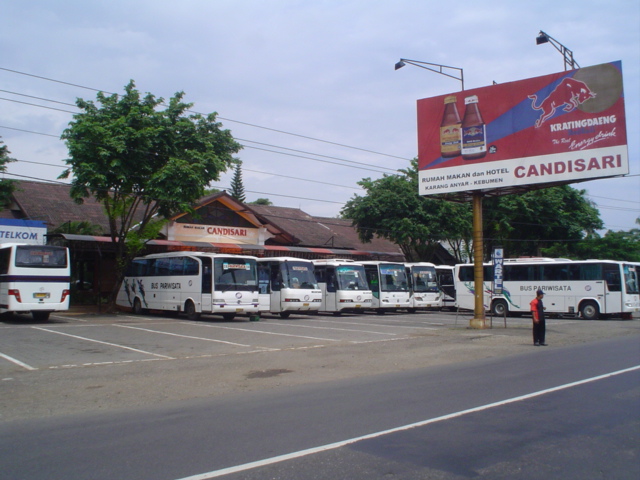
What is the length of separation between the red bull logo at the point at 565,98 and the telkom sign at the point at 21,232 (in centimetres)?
2221

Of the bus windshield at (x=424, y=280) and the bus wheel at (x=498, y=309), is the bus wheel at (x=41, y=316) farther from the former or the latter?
the bus wheel at (x=498, y=309)

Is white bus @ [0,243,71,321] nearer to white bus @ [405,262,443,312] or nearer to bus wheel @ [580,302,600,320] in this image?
white bus @ [405,262,443,312]

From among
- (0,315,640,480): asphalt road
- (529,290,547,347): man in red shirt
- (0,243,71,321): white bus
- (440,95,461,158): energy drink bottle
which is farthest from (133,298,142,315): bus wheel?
(529,290,547,347): man in red shirt

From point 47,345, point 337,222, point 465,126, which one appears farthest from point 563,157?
point 337,222

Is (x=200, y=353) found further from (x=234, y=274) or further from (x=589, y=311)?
(x=589, y=311)

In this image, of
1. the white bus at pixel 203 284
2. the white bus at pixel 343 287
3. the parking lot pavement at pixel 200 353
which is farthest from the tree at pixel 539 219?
the white bus at pixel 203 284

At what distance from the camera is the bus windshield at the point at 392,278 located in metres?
→ 31.7

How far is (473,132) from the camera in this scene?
2136cm

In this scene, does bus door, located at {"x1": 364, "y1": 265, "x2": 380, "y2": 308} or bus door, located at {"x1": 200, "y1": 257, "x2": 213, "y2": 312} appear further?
bus door, located at {"x1": 364, "y1": 265, "x2": 380, "y2": 308}

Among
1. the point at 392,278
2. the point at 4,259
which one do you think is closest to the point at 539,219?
the point at 392,278

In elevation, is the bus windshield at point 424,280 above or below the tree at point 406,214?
below

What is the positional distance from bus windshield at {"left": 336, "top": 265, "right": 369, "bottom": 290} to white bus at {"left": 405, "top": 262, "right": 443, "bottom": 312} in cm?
429

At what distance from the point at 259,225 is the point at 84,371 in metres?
25.8

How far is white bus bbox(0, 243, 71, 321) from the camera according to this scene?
2102 cm
